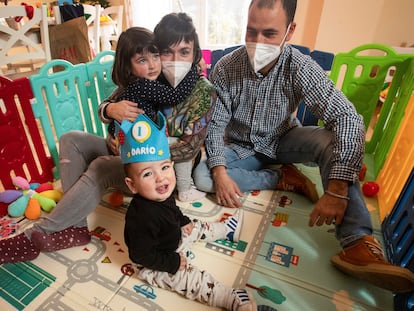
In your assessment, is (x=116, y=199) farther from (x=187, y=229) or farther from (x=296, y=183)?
(x=296, y=183)

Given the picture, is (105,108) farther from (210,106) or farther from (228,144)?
(228,144)

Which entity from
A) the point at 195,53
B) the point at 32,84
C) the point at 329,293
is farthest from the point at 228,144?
the point at 32,84

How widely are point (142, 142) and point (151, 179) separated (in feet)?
0.31

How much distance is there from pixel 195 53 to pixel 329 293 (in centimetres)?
87

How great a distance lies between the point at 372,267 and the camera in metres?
0.69

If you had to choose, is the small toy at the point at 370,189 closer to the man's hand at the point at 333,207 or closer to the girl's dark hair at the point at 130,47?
the man's hand at the point at 333,207

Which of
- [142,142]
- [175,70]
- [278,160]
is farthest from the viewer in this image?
[278,160]

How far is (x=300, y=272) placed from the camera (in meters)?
0.82

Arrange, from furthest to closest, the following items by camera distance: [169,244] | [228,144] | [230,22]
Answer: [230,22]
[228,144]
[169,244]

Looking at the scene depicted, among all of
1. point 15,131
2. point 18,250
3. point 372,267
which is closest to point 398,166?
point 372,267

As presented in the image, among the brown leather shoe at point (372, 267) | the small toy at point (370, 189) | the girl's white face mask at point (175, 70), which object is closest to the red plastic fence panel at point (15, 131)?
the girl's white face mask at point (175, 70)

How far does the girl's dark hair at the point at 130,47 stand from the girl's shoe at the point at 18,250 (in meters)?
0.61

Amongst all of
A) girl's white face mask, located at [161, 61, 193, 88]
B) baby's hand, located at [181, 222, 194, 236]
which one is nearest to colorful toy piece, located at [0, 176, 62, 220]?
baby's hand, located at [181, 222, 194, 236]

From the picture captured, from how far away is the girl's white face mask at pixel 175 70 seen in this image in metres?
0.94
